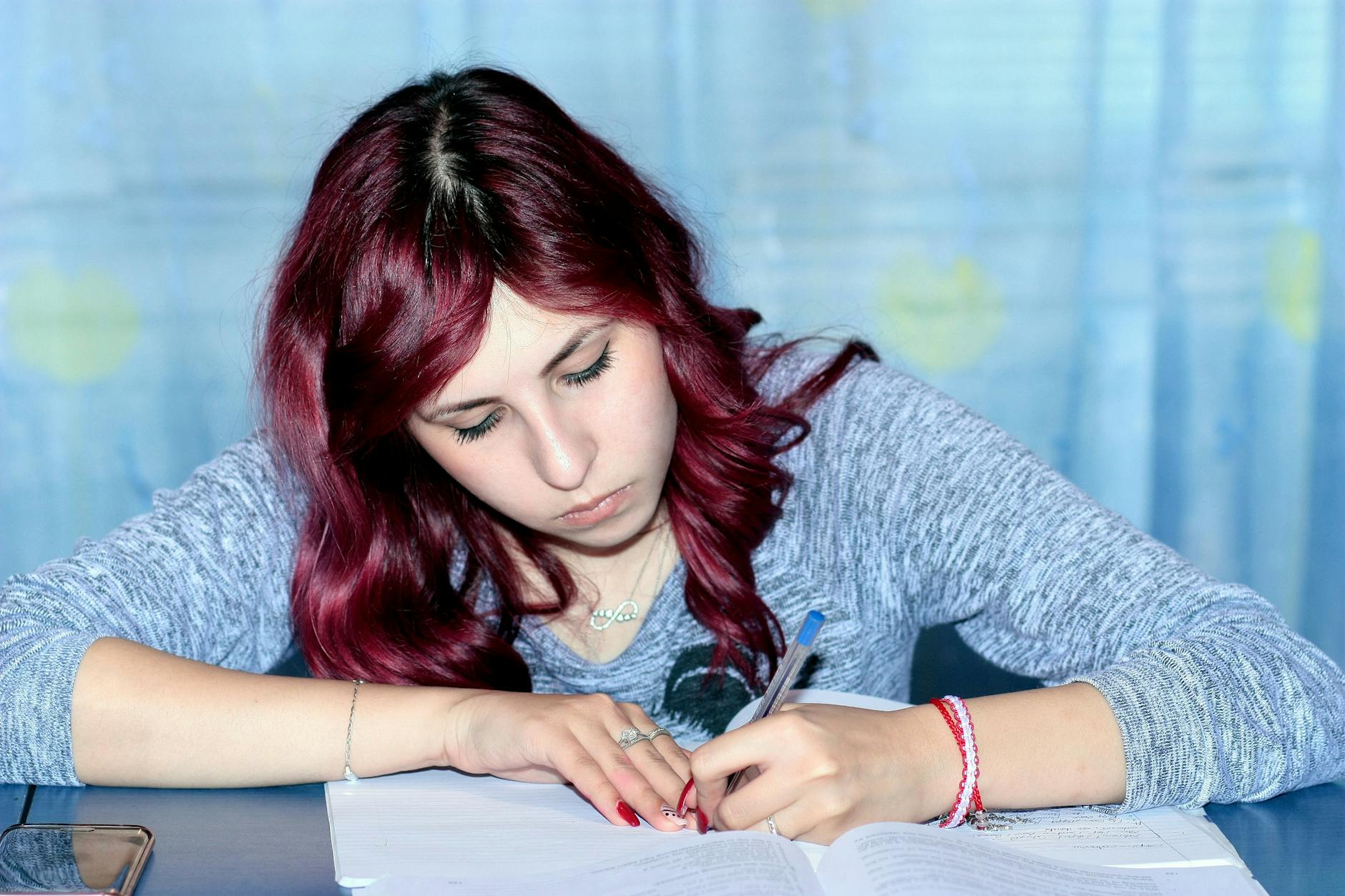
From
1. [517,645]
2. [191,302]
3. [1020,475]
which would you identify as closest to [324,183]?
[517,645]

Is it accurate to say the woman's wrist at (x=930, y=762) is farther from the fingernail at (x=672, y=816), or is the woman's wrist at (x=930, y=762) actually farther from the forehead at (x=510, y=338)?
the forehead at (x=510, y=338)

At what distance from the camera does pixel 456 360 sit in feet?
3.02

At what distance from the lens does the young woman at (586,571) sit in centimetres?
82

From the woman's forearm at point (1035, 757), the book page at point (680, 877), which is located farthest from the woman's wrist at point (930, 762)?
the book page at point (680, 877)

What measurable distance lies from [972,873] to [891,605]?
1.52 feet

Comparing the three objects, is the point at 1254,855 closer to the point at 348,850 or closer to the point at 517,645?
the point at 348,850

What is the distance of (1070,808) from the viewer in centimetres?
83

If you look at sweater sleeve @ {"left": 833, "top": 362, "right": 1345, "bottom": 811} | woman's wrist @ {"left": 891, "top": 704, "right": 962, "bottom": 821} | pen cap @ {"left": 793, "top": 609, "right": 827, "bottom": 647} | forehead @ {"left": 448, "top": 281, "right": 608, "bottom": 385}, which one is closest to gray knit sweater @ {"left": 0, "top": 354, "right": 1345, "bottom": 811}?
sweater sleeve @ {"left": 833, "top": 362, "right": 1345, "bottom": 811}

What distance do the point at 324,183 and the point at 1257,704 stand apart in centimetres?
80

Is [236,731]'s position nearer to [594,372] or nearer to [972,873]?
[594,372]

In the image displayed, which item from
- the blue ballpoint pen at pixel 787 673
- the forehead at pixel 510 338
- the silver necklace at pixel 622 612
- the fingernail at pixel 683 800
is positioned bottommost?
the silver necklace at pixel 622 612

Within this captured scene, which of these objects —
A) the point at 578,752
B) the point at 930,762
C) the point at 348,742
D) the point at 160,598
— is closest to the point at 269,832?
the point at 348,742

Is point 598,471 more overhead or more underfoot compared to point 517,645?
more overhead

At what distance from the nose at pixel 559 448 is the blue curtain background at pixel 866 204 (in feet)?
3.88
